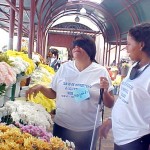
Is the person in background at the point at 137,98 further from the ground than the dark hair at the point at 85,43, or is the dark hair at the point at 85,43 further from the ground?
the dark hair at the point at 85,43

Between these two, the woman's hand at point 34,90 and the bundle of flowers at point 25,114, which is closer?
the bundle of flowers at point 25,114

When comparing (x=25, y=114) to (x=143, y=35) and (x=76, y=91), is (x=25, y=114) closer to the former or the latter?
(x=76, y=91)

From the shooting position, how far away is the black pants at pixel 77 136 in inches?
93.0

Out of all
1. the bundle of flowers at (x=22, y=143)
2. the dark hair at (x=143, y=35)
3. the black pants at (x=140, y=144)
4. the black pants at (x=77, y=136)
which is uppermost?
the dark hair at (x=143, y=35)

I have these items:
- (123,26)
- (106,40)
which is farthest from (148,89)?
(106,40)

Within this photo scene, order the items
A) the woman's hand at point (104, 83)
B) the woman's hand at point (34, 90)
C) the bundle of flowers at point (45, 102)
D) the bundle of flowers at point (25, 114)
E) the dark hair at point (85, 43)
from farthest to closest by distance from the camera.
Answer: the bundle of flowers at point (45, 102), the woman's hand at point (34, 90), the dark hair at point (85, 43), the woman's hand at point (104, 83), the bundle of flowers at point (25, 114)

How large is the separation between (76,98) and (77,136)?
303 mm

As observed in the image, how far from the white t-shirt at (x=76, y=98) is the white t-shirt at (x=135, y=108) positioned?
378mm

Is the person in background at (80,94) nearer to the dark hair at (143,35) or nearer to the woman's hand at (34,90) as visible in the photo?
the woman's hand at (34,90)

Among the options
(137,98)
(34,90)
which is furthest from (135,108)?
(34,90)

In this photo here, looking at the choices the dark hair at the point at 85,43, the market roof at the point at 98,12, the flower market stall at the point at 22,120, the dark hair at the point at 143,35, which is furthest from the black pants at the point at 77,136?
the market roof at the point at 98,12

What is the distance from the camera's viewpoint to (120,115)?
197cm

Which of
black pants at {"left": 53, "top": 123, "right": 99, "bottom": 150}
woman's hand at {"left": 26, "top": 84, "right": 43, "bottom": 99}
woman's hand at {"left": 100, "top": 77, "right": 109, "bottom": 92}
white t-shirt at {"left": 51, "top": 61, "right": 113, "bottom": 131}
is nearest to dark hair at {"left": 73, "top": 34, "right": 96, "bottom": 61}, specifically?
white t-shirt at {"left": 51, "top": 61, "right": 113, "bottom": 131}

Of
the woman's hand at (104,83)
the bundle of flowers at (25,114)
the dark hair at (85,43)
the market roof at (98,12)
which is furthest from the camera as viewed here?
the market roof at (98,12)
